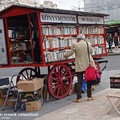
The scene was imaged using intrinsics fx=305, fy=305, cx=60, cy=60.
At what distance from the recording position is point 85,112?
6.82 metres

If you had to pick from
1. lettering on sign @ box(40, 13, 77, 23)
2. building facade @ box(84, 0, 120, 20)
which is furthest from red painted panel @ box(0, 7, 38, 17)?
building facade @ box(84, 0, 120, 20)

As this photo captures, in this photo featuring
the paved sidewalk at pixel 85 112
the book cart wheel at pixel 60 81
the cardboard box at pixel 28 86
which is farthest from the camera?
the book cart wheel at pixel 60 81

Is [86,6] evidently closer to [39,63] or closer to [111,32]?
[111,32]

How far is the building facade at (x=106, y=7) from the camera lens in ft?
147

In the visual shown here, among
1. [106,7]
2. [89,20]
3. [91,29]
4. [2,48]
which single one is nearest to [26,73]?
[2,48]

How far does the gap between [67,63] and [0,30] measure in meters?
2.22

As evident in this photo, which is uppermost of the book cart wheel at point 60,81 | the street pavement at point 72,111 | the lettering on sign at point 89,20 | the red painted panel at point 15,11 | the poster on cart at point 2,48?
the red painted panel at point 15,11

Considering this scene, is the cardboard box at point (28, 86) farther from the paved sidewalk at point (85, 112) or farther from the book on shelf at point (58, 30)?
the book on shelf at point (58, 30)

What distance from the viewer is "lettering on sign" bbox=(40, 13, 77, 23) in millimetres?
8102

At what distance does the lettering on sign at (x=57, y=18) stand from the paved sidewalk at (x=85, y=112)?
236cm

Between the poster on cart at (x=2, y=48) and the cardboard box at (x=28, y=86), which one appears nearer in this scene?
the cardboard box at (x=28, y=86)

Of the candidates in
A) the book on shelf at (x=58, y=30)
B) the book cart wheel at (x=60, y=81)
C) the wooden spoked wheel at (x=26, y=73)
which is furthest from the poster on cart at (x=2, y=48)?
the book cart wheel at (x=60, y=81)

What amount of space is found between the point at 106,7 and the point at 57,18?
3991 centimetres

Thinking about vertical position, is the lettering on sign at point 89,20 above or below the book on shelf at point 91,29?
above
